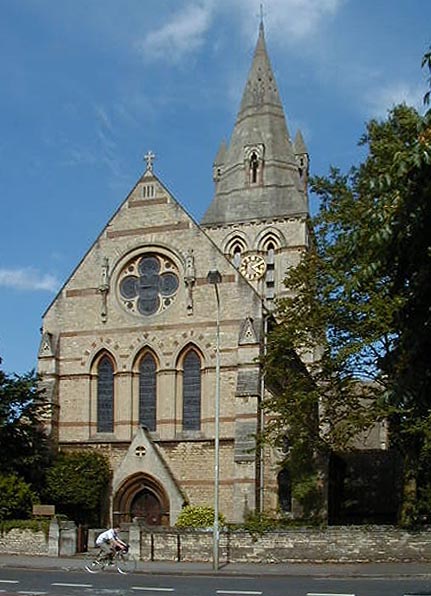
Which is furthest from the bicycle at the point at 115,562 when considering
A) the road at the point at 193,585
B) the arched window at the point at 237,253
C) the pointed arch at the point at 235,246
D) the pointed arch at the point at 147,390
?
the pointed arch at the point at 235,246

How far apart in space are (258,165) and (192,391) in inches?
981

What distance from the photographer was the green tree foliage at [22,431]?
111ft

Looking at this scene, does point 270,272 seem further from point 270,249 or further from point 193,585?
point 193,585

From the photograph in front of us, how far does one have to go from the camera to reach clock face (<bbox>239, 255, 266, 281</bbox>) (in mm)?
55281

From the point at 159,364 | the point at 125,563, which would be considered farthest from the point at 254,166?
the point at 125,563

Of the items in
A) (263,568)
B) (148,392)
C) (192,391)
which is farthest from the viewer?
(148,392)

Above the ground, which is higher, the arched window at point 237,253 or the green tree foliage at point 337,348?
the arched window at point 237,253

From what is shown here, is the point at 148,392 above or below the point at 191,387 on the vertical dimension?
below

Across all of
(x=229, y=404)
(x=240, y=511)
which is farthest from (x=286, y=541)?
(x=229, y=404)

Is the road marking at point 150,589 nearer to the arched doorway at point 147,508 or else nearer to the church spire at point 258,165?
the arched doorway at point 147,508

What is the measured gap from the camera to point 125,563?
2625 centimetres

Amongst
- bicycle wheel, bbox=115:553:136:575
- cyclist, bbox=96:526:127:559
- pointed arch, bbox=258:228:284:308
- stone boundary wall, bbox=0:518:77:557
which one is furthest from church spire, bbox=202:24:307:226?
cyclist, bbox=96:526:127:559

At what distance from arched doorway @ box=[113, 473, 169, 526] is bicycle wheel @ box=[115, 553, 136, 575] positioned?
824 cm

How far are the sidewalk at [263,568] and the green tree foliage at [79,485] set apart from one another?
23.8 feet
